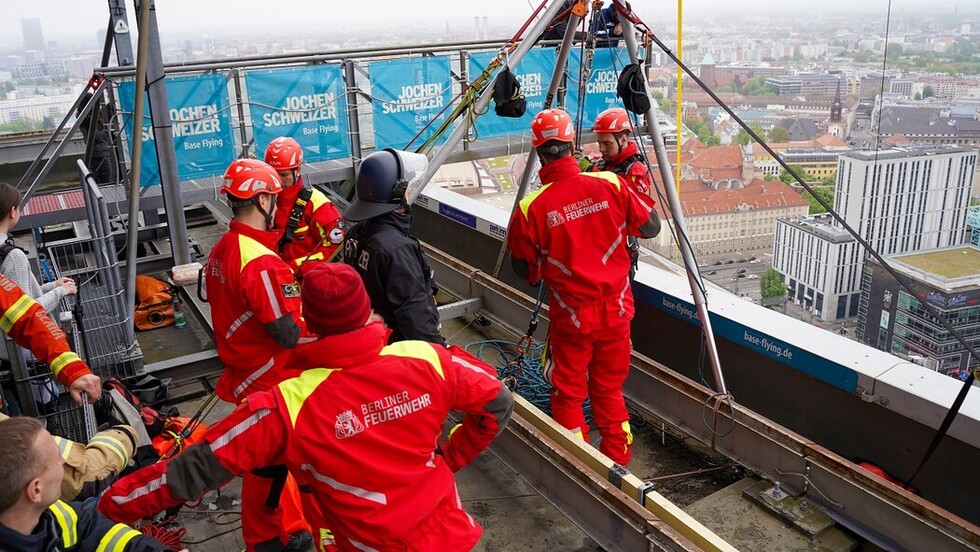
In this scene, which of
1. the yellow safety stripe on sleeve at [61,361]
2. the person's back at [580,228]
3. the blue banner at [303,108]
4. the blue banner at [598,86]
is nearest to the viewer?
the yellow safety stripe on sleeve at [61,361]

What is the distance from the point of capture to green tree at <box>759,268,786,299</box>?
5.34m

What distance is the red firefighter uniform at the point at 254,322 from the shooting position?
3.41 metres

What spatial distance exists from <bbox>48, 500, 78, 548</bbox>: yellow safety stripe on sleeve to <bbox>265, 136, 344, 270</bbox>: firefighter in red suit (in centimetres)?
298

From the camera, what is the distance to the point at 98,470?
2.55 m

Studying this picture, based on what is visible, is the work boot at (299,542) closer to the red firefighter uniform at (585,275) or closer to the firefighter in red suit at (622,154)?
the red firefighter uniform at (585,275)

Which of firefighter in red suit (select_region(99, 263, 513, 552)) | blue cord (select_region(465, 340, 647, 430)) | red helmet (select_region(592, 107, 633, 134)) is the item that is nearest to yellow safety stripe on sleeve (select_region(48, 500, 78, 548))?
firefighter in red suit (select_region(99, 263, 513, 552))

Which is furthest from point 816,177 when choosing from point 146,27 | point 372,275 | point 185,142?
point 185,142

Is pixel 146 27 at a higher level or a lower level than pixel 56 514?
higher

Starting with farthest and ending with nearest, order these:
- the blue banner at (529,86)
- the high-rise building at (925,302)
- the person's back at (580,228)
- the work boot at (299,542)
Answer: the blue banner at (529,86), the person's back at (580,228), the high-rise building at (925,302), the work boot at (299,542)

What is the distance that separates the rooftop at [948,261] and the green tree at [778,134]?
113cm

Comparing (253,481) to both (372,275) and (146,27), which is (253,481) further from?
(146,27)

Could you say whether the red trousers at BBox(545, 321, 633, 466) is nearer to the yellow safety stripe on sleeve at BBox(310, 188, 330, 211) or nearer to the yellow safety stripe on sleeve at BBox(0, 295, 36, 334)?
the yellow safety stripe on sleeve at BBox(310, 188, 330, 211)

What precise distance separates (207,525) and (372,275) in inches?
71.1

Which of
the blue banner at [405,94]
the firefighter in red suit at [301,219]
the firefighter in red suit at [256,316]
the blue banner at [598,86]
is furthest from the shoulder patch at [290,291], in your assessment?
the blue banner at [598,86]
